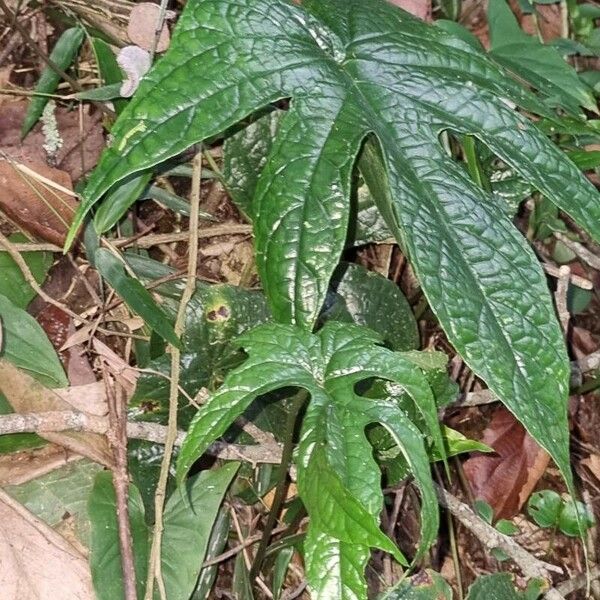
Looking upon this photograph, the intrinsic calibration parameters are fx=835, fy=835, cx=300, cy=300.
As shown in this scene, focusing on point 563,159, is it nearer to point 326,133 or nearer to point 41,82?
point 326,133

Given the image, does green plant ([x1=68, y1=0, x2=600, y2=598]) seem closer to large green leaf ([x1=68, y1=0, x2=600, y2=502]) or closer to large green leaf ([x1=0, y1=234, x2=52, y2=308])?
large green leaf ([x1=68, y1=0, x2=600, y2=502])

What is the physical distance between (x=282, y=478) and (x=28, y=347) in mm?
455

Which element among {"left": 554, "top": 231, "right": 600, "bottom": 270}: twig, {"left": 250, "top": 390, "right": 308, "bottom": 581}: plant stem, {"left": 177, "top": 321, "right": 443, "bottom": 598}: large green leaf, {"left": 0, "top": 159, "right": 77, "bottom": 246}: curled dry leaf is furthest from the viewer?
{"left": 554, "top": 231, "right": 600, "bottom": 270}: twig

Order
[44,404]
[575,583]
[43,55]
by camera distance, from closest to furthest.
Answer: [44,404] < [43,55] < [575,583]

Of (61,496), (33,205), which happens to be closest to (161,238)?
(33,205)

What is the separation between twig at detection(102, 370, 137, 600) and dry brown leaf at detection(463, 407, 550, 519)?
2.36 ft

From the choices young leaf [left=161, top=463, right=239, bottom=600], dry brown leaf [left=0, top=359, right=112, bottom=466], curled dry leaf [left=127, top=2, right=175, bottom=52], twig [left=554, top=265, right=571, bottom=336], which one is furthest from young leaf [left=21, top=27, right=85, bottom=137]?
twig [left=554, top=265, right=571, bottom=336]

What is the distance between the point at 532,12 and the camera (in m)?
2.00

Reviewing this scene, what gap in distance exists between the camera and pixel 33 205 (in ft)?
4.58

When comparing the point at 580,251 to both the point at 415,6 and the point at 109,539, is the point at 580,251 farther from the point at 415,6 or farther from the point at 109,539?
the point at 109,539

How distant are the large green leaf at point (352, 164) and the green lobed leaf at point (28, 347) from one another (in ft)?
1.44

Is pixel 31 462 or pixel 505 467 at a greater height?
pixel 31 462

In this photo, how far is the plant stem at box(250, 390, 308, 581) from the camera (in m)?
1.08

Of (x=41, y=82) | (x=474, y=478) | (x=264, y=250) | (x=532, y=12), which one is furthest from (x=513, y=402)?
(x=532, y=12)
